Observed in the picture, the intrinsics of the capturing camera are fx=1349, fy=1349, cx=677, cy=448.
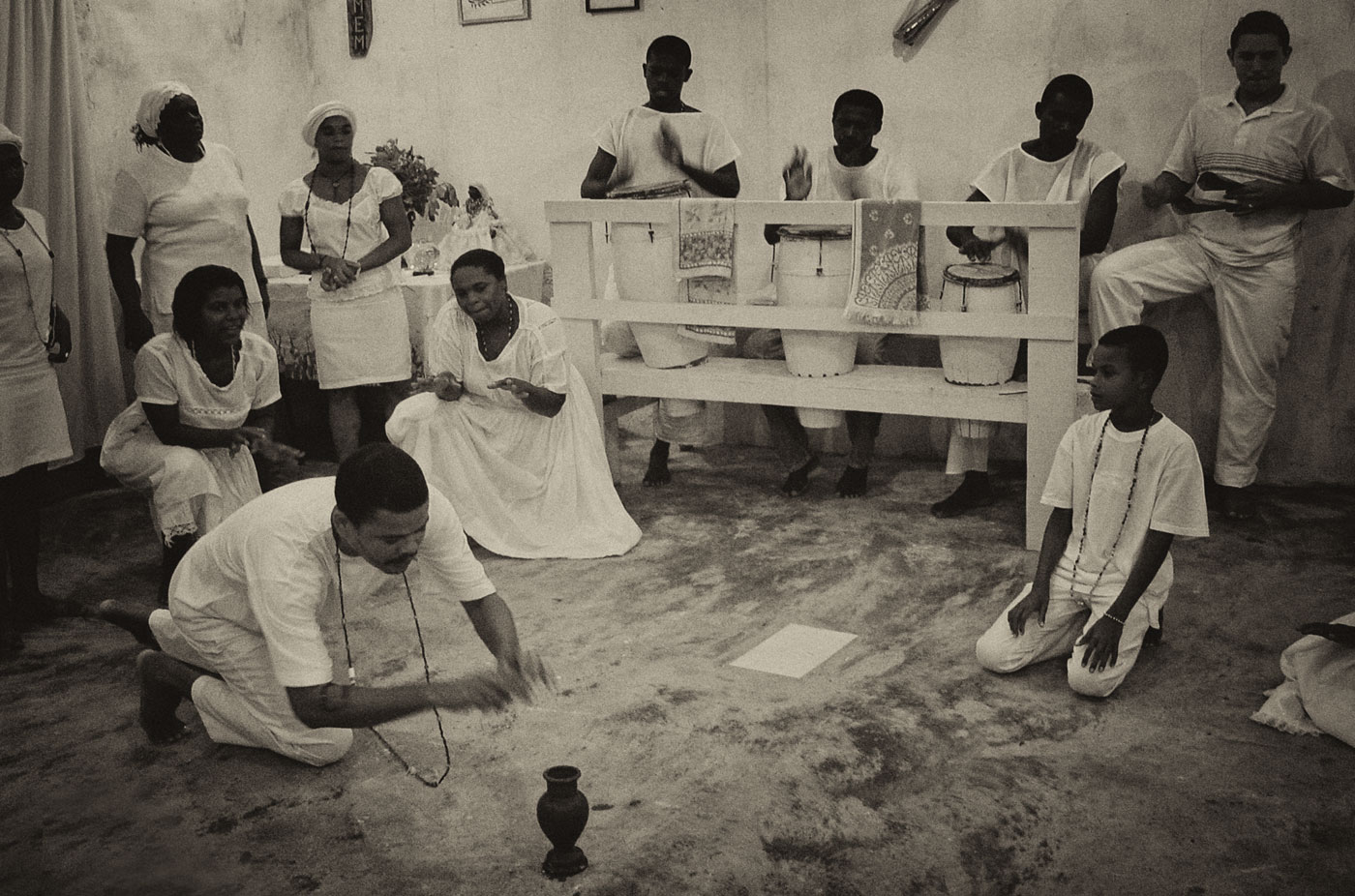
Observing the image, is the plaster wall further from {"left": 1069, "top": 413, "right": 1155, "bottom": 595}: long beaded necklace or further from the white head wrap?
{"left": 1069, "top": 413, "right": 1155, "bottom": 595}: long beaded necklace

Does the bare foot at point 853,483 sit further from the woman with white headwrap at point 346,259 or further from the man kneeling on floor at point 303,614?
the man kneeling on floor at point 303,614

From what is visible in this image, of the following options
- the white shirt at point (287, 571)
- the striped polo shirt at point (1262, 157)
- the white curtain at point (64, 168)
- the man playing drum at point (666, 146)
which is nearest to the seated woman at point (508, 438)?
the man playing drum at point (666, 146)

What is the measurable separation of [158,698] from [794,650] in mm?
2013

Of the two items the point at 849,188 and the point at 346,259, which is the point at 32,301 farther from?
the point at 849,188

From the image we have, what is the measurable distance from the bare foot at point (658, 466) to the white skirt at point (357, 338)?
1329 mm

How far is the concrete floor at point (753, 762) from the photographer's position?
3240mm

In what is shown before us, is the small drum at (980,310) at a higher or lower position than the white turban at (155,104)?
lower

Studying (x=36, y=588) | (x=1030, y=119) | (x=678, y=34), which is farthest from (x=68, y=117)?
(x=1030, y=119)

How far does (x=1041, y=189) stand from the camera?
5961 millimetres

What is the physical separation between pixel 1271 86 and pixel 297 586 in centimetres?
448

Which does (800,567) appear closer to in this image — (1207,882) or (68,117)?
(1207,882)

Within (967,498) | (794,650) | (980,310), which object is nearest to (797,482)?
(967,498)

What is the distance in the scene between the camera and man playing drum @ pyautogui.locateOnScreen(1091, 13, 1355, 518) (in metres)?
5.57

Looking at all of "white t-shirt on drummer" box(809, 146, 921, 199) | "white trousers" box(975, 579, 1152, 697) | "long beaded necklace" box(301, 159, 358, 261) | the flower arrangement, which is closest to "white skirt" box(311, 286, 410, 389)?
"long beaded necklace" box(301, 159, 358, 261)
